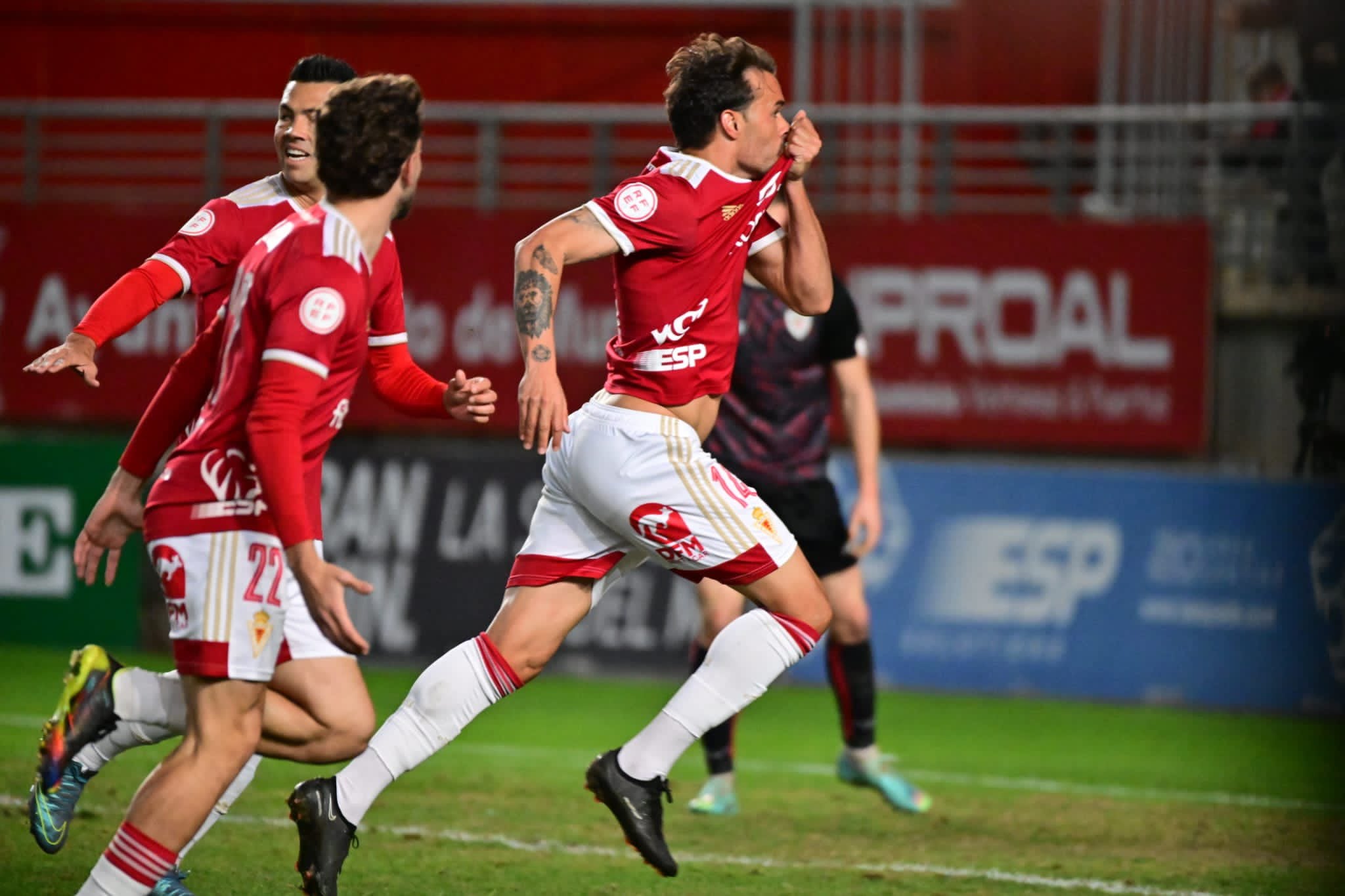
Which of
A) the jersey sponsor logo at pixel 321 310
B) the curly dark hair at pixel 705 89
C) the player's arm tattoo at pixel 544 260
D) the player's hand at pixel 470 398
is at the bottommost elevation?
the player's hand at pixel 470 398

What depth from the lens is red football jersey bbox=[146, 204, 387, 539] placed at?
3771 mm

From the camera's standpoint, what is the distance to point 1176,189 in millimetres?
13078

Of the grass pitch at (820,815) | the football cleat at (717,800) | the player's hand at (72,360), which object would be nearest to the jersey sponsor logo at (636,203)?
the player's hand at (72,360)

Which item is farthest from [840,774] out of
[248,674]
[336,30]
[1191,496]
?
[336,30]

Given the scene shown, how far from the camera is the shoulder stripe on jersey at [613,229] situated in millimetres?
4711

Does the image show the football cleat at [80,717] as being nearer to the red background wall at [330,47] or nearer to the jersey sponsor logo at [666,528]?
the jersey sponsor logo at [666,528]

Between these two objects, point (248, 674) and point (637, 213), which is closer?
point (248, 674)

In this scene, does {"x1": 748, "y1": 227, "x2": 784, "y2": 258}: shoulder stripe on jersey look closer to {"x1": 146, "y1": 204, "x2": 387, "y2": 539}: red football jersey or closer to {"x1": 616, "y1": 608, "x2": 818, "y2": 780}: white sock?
{"x1": 616, "y1": 608, "x2": 818, "y2": 780}: white sock

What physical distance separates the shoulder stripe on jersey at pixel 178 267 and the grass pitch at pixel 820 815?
171 cm

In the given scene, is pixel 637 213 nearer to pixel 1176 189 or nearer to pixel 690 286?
pixel 690 286

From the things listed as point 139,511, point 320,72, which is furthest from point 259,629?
point 320,72

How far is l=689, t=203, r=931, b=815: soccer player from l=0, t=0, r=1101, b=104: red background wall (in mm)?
11881

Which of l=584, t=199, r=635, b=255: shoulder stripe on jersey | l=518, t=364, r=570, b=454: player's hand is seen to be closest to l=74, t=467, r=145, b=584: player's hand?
l=518, t=364, r=570, b=454: player's hand

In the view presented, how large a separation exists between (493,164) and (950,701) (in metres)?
5.89
